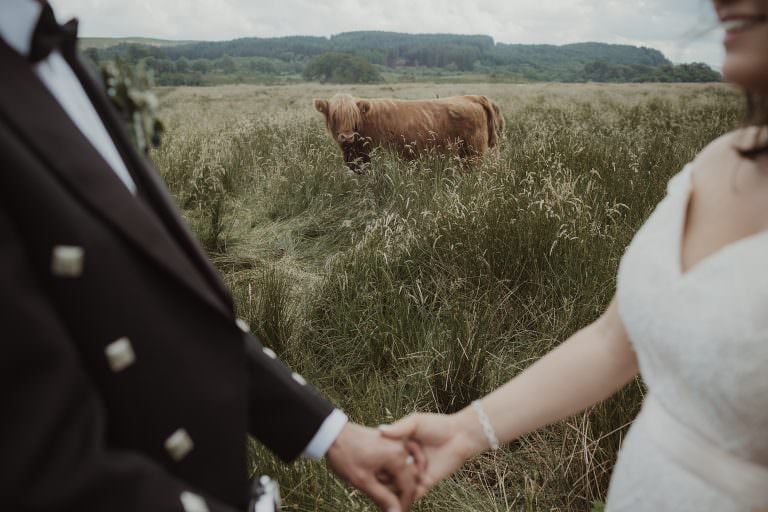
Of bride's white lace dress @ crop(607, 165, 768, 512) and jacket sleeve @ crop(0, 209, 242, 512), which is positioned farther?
bride's white lace dress @ crop(607, 165, 768, 512)

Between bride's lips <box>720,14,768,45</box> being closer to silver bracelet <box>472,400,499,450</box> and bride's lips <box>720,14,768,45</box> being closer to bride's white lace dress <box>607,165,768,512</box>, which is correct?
bride's white lace dress <box>607,165,768,512</box>

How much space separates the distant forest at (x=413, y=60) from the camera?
63.4 m

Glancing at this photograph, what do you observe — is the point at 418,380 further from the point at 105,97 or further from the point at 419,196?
the point at 419,196

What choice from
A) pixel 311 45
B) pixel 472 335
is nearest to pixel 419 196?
pixel 472 335

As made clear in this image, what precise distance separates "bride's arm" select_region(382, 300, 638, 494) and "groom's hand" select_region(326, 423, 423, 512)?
0.12ft

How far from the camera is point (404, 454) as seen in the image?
1.38 m

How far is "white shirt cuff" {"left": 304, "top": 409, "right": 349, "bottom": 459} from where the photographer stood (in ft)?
4.04

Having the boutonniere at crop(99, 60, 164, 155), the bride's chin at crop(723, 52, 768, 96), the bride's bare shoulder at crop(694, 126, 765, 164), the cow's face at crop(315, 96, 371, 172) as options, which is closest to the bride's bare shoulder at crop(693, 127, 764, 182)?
the bride's bare shoulder at crop(694, 126, 765, 164)

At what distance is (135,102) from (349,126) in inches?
230

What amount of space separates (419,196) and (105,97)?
382 centimetres

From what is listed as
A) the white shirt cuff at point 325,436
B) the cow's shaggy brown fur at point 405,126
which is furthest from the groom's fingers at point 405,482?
the cow's shaggy brown fur at point 405,126

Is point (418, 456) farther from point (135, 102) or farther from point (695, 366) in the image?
point (135, 102)

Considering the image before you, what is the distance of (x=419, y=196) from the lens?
4645 millimetres

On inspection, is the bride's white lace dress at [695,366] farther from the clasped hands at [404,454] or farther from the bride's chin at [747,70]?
the clasped hands at [404,454]
